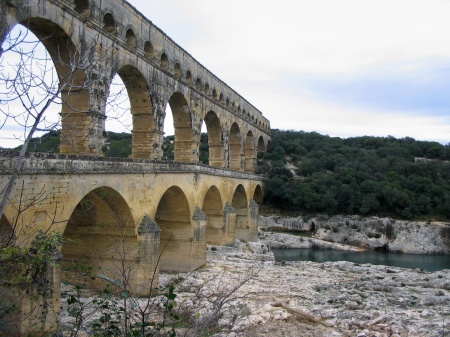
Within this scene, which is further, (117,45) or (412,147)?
(412,147)

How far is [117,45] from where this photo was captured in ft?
47.2

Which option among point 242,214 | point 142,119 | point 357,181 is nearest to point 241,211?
point 242,214

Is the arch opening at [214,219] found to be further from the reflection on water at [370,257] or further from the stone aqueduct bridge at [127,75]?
the reflection on water at [370,257]

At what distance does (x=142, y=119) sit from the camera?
55.1ft

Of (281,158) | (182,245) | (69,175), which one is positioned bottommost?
(182,245)

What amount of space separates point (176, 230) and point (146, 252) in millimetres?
4261

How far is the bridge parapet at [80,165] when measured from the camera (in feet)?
25.9

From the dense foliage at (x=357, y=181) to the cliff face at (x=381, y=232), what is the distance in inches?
42.5

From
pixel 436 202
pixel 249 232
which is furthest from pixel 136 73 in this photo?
pixel 436 202

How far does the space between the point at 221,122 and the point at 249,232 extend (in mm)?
7728

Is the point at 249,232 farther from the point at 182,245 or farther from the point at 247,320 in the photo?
the point at 247,320

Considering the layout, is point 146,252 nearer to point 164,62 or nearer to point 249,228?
point 164,62

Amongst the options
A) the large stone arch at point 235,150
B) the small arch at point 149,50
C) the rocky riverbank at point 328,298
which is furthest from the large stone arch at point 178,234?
the large stone arch at point 235,150

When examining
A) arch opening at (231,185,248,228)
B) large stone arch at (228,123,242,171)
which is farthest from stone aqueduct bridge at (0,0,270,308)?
large stone arch at (228,123,242,171)
